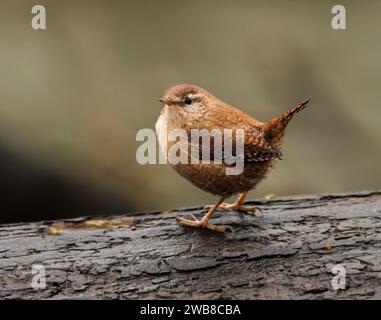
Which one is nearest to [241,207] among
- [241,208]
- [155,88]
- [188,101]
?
[241,208]

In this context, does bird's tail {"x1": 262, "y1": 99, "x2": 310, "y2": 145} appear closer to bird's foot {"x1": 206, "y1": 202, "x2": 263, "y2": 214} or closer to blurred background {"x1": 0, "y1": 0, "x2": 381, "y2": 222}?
bird's foot {"x1": 206, "y1": 202, "x2": 263, "y2": 214}

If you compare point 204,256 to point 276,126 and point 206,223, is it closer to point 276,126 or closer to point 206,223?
point 206,223

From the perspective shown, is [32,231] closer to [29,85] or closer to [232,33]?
[29,85]

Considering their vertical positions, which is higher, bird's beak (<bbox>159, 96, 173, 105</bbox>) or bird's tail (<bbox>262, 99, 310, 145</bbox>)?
bird's beak (<bbox>159, 96, 173, 105</bbox>)

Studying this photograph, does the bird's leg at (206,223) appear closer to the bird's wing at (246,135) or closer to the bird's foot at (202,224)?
the bird's foot at (202,224)

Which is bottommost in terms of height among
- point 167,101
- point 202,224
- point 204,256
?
point 204,256

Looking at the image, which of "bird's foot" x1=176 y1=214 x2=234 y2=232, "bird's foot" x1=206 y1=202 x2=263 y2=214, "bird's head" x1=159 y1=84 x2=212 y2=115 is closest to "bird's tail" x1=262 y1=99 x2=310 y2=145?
"bird's head" x1=159 y1=84 x2=212 y2=115
